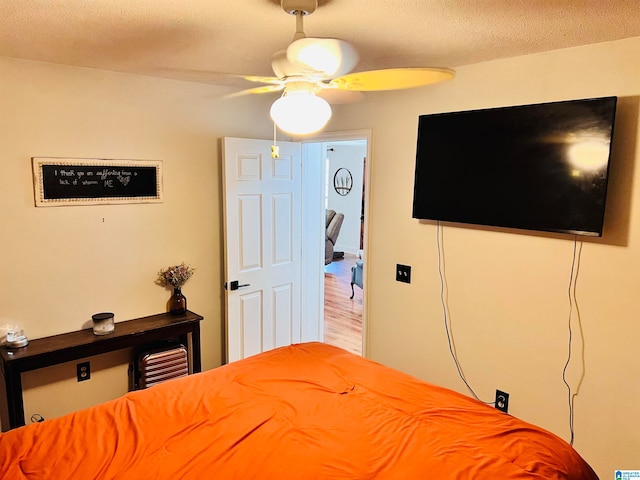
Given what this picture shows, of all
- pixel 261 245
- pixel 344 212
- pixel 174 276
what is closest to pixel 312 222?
pixel 261 245

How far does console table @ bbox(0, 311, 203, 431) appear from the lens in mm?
2469

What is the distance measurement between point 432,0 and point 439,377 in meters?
2.33

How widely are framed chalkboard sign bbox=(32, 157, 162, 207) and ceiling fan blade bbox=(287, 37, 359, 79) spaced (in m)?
1.92

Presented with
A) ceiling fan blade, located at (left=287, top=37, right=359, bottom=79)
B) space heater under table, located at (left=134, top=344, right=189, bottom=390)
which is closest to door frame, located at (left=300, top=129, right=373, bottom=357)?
space heater under table, located at (left=134, top=344, right=189, bottom=390)

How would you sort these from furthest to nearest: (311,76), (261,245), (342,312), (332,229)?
(332,229), (342,312), (261,245), (311,76)

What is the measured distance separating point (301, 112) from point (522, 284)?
1725mm

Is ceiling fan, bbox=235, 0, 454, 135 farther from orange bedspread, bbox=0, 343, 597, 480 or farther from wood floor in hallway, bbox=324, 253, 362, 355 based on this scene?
wood floor in hallway, bbox=324, 253, 362, 355

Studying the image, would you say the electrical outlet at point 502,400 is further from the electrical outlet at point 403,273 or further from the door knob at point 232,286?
the door knob at point 232,286

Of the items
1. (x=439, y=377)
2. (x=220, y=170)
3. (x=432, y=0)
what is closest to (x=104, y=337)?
(x=220, y=170)

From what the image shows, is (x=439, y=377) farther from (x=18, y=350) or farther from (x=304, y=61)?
(x=18, y=350)

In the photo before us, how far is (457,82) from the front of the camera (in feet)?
8.88

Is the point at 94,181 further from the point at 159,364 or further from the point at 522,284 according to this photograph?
the point at 522,284

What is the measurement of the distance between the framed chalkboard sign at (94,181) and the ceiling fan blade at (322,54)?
1.92 m

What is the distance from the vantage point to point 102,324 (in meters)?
2.81
